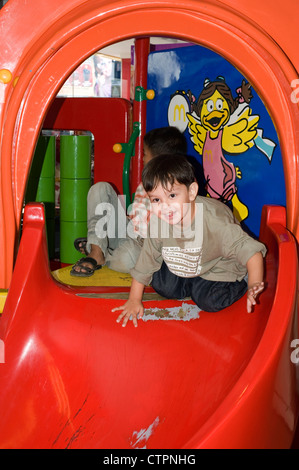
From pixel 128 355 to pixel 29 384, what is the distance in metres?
0.26

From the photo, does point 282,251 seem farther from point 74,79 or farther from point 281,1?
point 74,79

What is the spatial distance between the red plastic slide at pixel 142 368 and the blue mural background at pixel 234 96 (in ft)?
1.31

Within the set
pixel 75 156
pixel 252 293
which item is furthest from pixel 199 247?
pixel 75 156

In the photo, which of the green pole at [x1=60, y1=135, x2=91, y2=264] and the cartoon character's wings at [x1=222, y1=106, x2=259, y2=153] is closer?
the cartoon character's wings at [x1=222, y1=106, x2=259, y2=153]

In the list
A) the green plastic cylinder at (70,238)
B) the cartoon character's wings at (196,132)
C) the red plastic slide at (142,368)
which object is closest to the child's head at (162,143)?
the cartoon character's wings at (196,132)

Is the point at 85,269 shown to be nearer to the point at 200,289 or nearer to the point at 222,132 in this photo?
the point at 200,289

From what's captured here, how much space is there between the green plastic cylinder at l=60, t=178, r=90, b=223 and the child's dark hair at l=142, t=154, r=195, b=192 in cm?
115

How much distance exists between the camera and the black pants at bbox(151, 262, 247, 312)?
1476mm

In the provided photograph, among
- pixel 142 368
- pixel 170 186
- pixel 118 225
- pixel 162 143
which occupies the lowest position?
pixel 142 368

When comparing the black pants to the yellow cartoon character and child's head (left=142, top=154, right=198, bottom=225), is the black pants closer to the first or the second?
child's head (left=142, top=154, right=198, bottom=225)

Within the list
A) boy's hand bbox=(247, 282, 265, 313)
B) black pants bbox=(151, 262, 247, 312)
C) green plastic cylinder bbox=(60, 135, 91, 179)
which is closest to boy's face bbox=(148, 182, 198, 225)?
black pants bbox=(151, 262, 247, 312)

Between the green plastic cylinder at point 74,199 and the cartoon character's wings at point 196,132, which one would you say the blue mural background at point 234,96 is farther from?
the green plastic cylinder at point 74,199

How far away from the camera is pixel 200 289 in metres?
1.51

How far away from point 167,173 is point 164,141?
2.52 ft
